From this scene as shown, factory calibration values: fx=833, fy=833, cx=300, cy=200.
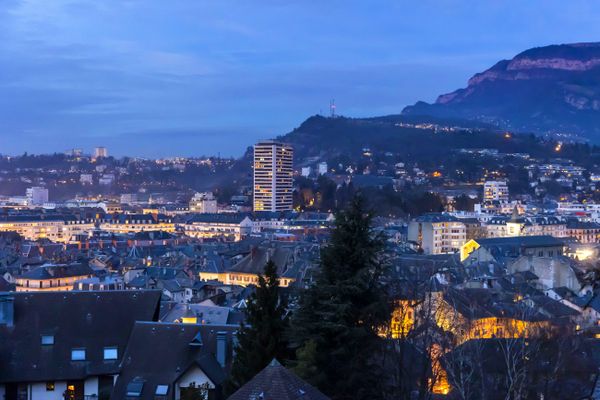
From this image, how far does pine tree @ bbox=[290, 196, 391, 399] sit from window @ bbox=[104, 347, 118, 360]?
5.20 meters

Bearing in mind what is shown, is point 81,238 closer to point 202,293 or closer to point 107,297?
point 202,293

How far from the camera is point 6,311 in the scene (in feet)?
68.9

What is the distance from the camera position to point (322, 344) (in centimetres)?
1777

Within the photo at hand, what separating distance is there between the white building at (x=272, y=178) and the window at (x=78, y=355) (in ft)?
447

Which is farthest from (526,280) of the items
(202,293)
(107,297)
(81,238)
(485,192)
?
(485,192)

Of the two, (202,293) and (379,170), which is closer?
(202,293)

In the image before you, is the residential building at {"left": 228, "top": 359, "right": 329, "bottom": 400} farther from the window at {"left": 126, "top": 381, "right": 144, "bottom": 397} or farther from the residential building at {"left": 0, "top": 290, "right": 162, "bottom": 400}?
the residential building at {"left": 0, "top": 290, "right": 162, "bottom": 400}

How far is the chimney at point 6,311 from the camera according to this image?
20938 millimetres

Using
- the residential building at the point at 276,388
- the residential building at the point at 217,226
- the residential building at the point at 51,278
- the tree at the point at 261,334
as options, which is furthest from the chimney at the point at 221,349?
the residential building at the point at 217,226

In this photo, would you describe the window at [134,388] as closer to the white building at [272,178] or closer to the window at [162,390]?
the window at [162,390]

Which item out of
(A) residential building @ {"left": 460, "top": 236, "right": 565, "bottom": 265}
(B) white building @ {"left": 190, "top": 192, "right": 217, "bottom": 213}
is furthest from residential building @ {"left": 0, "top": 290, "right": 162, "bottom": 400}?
(B) white building @ {"left": 190, "top": 192, "right": 217, "bottom": 213}

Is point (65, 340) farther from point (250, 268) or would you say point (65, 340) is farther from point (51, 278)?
point (250, 268)

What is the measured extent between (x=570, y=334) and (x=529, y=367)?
23.5ft

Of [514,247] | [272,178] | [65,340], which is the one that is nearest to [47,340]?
[65,340]
